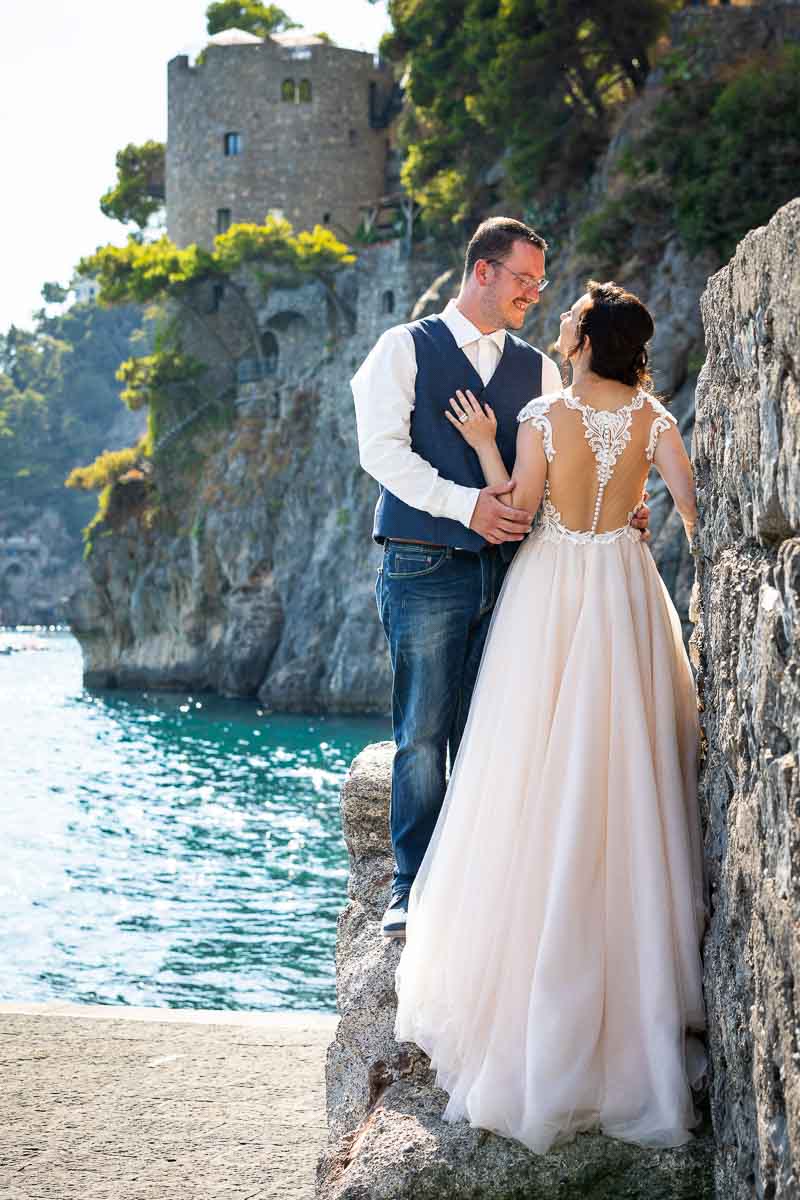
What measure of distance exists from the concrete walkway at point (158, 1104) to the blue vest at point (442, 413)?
1849mm

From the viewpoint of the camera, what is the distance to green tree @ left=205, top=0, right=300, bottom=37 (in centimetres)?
5212

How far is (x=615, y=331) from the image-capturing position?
11.2 ft

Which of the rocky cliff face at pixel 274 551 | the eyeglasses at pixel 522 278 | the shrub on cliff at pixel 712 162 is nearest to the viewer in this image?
the eyeglasses at pixel 522 278

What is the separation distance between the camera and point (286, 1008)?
462 inches

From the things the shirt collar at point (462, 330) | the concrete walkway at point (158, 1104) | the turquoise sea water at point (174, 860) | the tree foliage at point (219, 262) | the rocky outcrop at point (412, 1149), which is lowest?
the turquoise sea water at point (174, 860)

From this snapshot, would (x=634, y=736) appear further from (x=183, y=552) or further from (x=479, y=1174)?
(x=183, y=552)

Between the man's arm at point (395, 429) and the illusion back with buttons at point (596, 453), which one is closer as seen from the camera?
the illusion back with buttons at point (596, 453)

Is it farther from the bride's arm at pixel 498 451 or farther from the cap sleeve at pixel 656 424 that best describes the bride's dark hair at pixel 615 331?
the bride's arm at pixel 498 451

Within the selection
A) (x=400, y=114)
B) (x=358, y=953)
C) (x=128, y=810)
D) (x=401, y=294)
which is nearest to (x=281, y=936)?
(x=128, y=810)

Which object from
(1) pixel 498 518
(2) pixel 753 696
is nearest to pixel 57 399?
(1) pixel 498 518

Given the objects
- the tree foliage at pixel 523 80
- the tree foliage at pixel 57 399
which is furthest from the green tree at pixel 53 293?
the tree foliage at pixel 523 80

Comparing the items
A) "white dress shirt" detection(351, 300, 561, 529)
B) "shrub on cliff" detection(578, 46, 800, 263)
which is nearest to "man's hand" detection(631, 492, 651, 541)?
"white dress shirt" detection(351, 300, 561, 529)

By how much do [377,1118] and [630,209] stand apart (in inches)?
977

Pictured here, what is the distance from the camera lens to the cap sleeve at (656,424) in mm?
3479
